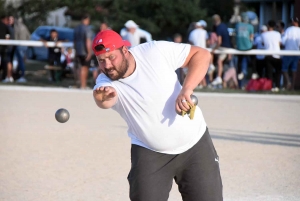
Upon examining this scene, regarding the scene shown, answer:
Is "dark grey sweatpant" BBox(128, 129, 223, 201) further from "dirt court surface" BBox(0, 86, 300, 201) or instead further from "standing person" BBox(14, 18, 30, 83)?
"standing person" BBox(14, 18, 30, 83)

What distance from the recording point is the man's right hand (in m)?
4.21

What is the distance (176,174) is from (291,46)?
12712mm

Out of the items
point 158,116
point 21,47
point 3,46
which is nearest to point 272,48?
point 21,47

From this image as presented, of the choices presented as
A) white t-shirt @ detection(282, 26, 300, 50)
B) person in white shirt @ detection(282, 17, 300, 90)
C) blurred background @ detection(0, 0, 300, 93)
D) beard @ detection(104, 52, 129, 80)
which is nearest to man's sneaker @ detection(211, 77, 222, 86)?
person in white shirt @ detection(282, 17, 300, 90)

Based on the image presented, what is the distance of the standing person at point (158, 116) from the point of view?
437 centimetres

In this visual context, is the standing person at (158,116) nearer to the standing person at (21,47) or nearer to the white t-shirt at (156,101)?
the white t-shirt at (156,101)

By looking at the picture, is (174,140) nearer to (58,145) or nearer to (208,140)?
(208,140)

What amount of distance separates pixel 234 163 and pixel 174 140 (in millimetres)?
3590

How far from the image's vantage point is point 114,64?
14.0ft

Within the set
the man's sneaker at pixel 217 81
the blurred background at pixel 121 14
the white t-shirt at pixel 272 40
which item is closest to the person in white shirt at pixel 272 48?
the white t-shirt at pixel 272 40

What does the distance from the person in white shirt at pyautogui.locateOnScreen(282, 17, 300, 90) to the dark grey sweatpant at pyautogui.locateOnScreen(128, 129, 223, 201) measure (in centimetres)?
1230

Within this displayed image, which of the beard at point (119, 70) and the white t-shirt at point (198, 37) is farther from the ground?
the beard at point (119, 70)

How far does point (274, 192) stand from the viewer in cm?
656

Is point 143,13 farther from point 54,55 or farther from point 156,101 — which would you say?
point 156,101
